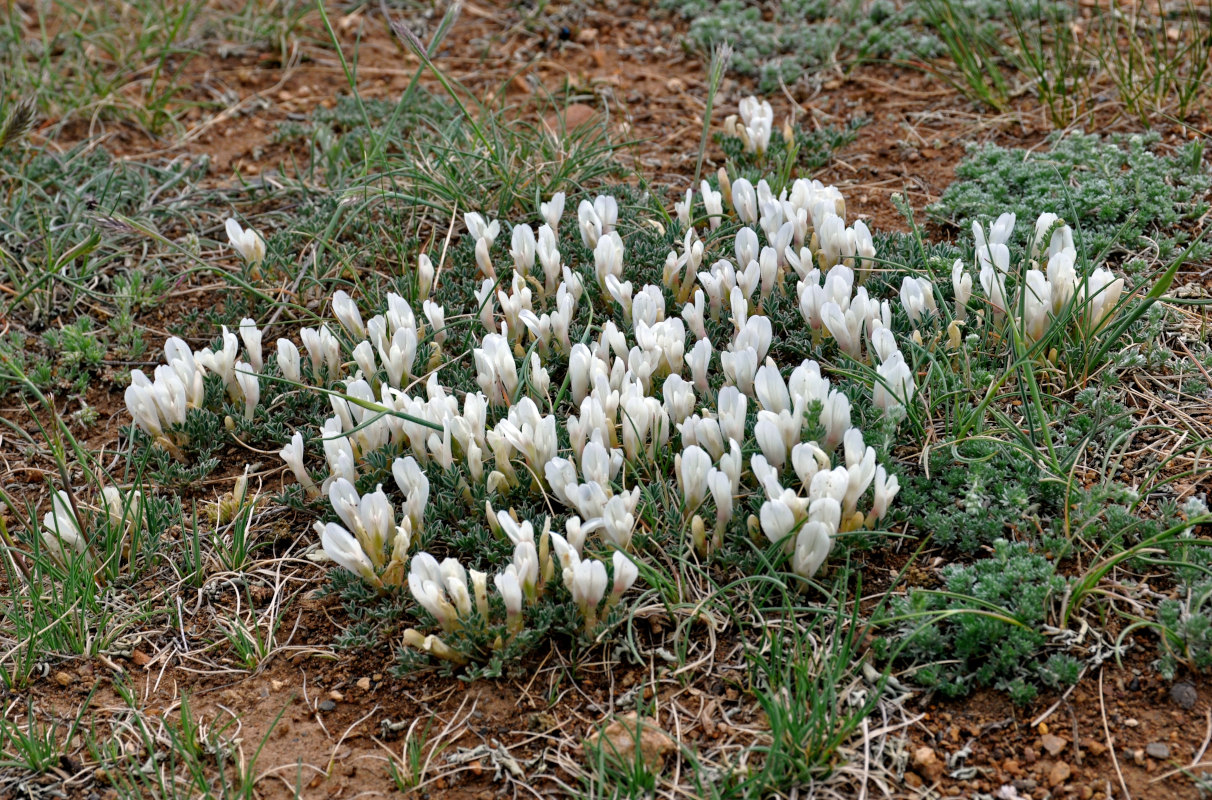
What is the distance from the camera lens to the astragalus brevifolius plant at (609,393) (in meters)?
2.99

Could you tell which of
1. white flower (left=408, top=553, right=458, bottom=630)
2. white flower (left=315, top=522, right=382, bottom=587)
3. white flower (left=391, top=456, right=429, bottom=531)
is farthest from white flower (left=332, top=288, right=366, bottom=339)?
white flower (left=408, top=553, right=458, bottom=630)

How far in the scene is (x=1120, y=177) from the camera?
437cm

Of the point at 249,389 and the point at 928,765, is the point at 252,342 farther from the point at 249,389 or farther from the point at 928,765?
the point at 928,765

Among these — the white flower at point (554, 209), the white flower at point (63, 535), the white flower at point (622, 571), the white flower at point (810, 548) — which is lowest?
the white flower at point (63, 535)

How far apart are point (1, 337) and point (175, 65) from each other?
253cm

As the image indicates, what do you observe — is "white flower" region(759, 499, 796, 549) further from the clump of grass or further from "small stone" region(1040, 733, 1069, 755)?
"small stone" region(1040, 733, 1069, 755)

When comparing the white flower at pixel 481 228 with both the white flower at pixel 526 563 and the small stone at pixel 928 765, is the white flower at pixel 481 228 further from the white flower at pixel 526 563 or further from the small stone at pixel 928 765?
the small stone at pixel 928 765

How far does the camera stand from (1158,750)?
260cm

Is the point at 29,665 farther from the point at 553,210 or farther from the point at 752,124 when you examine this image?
the point at 752,124

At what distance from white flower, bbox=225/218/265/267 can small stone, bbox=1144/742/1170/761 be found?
144 inches

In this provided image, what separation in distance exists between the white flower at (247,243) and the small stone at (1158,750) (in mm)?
3656

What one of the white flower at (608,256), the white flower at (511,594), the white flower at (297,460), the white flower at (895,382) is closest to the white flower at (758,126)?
the white flower at (608,256)

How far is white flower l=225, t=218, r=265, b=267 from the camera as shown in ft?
14.5

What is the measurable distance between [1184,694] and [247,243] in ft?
12.1
